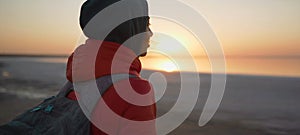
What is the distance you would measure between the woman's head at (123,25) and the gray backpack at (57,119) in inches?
10.1

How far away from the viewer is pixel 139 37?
149cm

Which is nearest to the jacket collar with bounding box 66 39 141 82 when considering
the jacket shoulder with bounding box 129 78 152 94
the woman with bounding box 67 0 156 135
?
the woman with bounding box 67 0 156 135

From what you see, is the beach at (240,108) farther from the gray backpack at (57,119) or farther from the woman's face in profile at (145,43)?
the gray backpack at (57,119)

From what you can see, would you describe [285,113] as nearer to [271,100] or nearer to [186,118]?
[271,100]

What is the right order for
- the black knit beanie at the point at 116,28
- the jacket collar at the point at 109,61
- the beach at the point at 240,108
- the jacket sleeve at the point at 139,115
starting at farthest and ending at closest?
the beach at the point at 240,108, the black knit beanie at the point at 116,28, the jacket collar at the point at 109,61, the jacket sleeve at the point at 139,115

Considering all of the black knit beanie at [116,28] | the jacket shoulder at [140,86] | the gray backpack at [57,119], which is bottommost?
the gray backpack at [57,119]

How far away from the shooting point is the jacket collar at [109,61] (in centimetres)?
127

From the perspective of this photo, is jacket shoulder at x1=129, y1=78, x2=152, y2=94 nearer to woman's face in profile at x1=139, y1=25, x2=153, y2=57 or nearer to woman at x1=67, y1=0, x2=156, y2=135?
woman at x1=67, y1=0, x2=156, y2=135

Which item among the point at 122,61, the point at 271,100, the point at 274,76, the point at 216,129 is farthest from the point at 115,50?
the point at 274,76

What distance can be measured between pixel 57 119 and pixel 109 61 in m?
0.34

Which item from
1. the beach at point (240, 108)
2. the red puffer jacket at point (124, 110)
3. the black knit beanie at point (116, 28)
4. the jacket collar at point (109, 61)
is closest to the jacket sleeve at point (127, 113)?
the red puffer jacket at point (124, 110)

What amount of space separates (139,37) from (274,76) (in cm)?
1263

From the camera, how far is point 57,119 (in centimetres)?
128

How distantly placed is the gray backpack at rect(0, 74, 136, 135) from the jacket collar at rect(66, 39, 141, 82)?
0.04m
